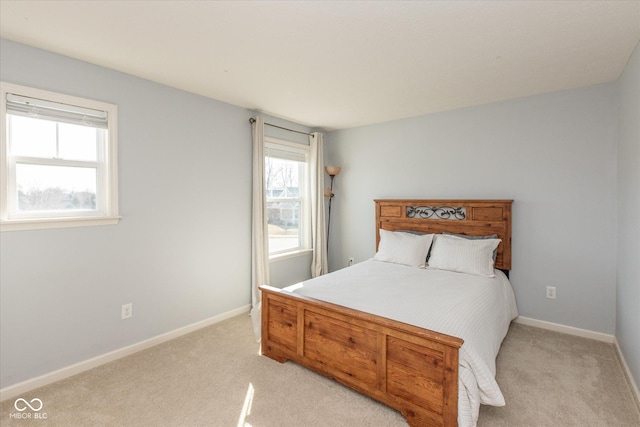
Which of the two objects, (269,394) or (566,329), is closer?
(269,394)

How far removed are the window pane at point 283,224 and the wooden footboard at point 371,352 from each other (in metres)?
1.52

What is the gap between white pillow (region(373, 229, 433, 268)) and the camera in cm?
340

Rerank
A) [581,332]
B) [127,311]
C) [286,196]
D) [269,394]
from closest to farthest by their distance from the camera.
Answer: [269,394] < [127,311] < [581,332] < [286,196]

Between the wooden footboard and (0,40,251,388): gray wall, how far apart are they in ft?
3.29

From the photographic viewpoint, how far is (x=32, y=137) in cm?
224

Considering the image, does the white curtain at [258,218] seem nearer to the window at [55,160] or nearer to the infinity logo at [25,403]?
the window at [55,160]

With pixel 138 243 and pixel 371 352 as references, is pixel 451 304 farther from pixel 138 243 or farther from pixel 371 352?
pixel 138 243

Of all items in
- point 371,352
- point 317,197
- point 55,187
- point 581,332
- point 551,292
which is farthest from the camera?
point 317,197

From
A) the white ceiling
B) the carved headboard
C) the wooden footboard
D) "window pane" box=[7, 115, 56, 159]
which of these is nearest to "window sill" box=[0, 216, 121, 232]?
"window pane" box=[7, 115, 56, 159]

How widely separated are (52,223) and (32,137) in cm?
62

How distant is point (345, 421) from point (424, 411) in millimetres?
458

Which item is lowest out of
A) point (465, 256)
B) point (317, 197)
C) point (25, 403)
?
point (25, 403)

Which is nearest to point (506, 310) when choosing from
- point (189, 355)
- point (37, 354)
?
point (189, 355)

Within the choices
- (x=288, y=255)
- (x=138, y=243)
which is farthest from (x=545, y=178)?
(x=138, y=243)
